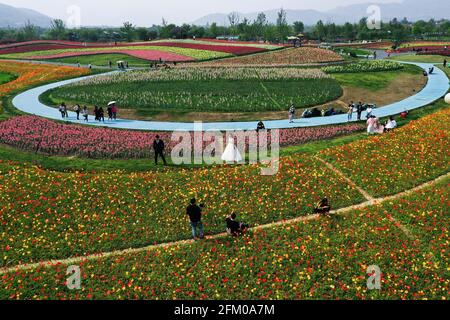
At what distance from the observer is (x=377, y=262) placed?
13664mm

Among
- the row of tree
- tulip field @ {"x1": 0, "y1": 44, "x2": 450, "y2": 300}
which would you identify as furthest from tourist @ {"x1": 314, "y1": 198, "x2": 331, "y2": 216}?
the row of tree

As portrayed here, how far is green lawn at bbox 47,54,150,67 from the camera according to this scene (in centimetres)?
6782

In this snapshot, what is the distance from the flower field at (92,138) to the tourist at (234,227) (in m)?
9.82

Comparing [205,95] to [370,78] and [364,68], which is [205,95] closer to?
[370,78]

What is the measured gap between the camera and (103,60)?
71.8m

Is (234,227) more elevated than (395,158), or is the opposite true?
(395,158)

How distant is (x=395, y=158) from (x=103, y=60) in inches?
2459

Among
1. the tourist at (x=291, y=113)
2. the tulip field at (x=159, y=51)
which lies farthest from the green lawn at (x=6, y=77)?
the tourist at (x=291, y=113)

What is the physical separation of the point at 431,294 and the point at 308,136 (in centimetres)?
1520

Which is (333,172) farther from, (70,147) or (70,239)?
(70,147)

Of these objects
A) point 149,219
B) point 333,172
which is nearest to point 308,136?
point 333,172

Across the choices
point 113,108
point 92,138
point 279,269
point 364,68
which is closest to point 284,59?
point 364,68

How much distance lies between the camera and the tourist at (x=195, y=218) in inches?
589

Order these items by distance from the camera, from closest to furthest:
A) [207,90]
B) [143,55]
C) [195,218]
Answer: [195,218] → [207,90] → [143,55]
